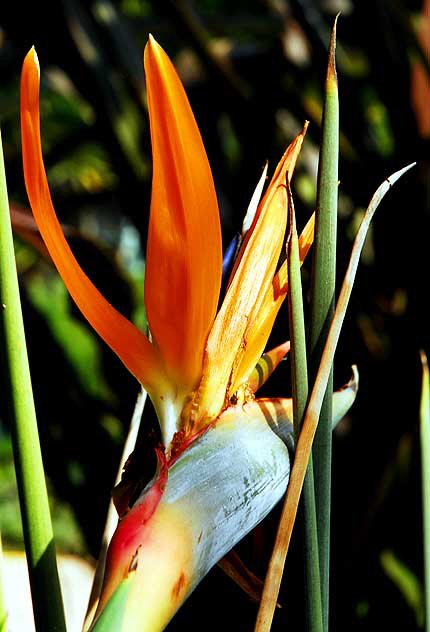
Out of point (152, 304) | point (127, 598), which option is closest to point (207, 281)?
point (152, 304)

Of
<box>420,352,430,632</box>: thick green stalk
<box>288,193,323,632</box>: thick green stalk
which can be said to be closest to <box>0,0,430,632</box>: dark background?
<box>420,352,430,632</box>: thick green stalk

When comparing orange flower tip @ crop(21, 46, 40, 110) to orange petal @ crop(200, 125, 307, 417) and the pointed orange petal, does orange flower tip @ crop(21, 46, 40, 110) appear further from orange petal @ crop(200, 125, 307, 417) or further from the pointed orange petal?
orange petal @ crop(200, 125, 307, 417)

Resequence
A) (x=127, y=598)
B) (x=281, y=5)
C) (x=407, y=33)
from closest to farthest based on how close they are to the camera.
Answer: (x=127, y=598) < (x=407, y=33) < (x=281, y=5)

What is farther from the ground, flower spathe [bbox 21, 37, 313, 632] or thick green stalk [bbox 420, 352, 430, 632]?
flower spathe [bbox 21, 37, 313, 632]

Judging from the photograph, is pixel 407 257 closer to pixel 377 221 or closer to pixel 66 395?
pixel 377 221

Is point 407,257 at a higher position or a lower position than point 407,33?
lower

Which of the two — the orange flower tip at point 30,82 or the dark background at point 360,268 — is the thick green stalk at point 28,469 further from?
the dark background at point 360,268

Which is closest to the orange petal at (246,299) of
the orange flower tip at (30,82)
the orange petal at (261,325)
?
the orange petal at (261,325)

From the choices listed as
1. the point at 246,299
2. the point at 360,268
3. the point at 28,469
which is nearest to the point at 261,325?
the point at 246,299
